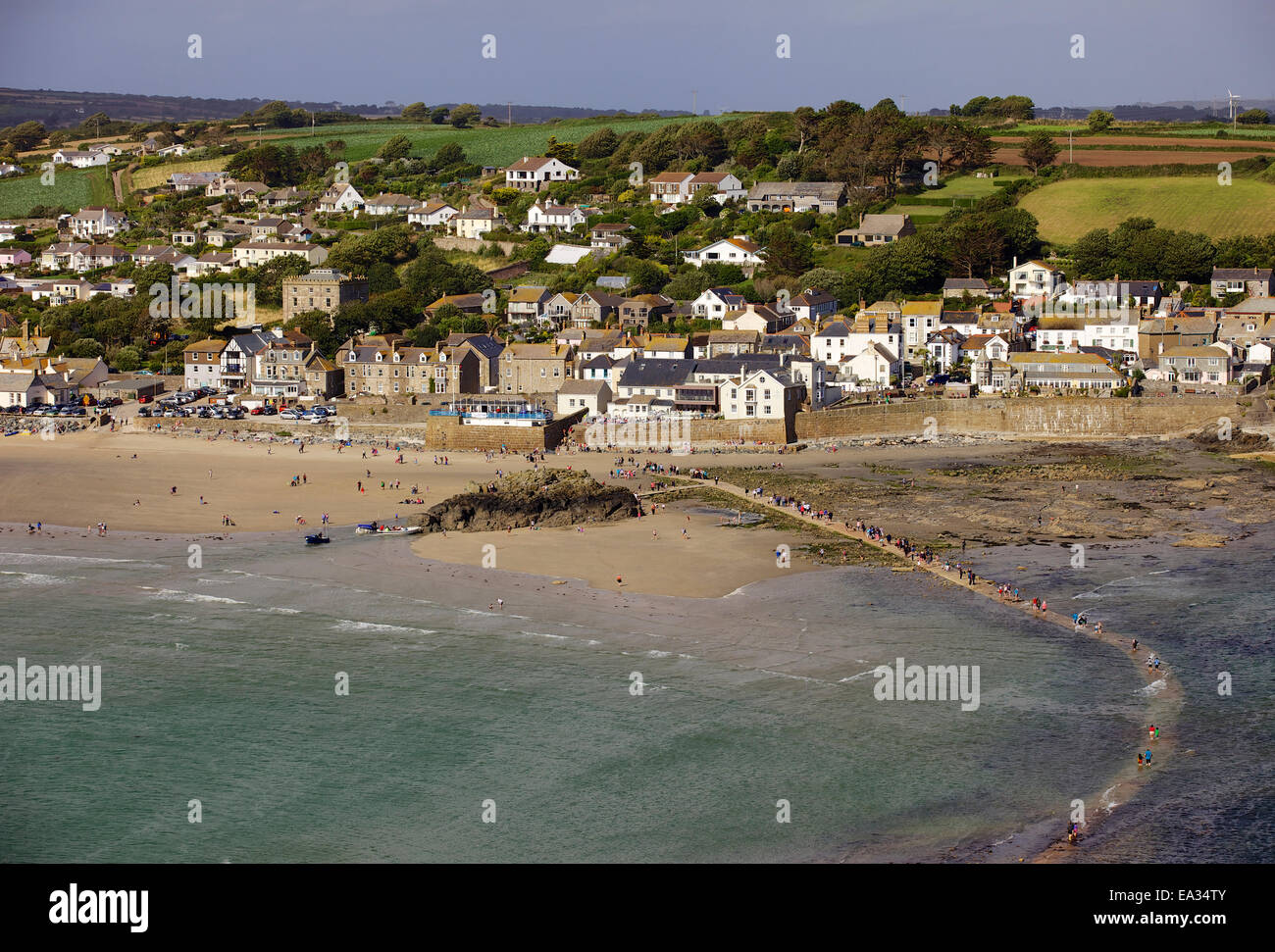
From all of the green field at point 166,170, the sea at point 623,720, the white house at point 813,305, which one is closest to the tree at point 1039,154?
the white house at point 813,305

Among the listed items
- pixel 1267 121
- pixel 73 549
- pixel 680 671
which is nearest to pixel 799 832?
pixel 680 671

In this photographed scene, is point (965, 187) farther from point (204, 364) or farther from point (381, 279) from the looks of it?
point (204, 364)

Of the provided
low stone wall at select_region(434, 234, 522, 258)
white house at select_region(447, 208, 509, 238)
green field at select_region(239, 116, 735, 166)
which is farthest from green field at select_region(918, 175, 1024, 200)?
green field at select_region(239, 116, 735, 166)

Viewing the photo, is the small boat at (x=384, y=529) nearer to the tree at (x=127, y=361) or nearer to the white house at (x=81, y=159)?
the tree at (x=127, y=361)

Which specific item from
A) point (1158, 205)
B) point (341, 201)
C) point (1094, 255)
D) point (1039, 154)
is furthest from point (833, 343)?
point (341, 201)

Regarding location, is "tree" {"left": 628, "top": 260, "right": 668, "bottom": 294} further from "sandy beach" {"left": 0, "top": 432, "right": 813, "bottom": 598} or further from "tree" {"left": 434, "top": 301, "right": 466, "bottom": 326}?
"sandy beach" {"left": 0, "top": 432, "right": 813, "bottom": 598}

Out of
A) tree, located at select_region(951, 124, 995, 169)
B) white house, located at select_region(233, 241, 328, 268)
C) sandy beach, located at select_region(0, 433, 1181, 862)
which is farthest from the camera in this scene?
tree, located at select_region(951, 124, 995, 169)
